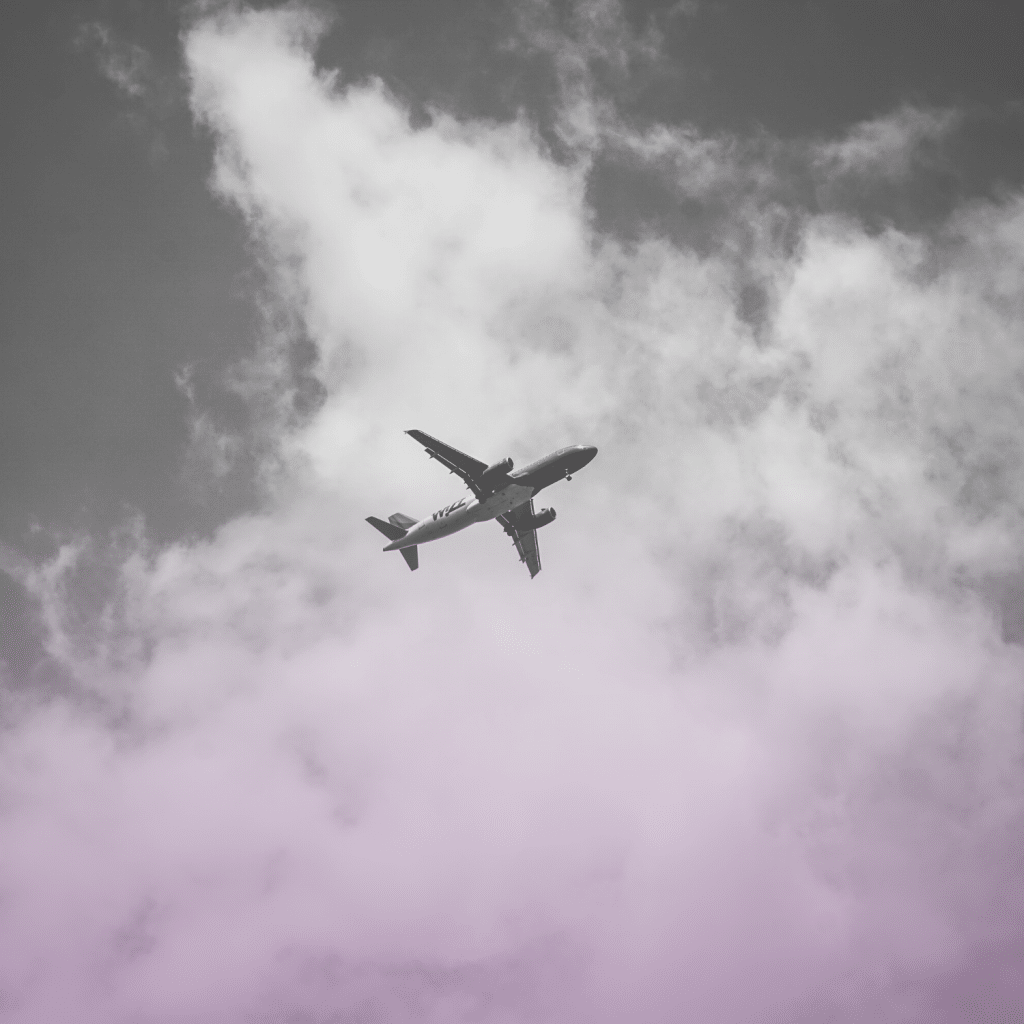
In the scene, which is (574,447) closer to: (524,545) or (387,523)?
(524,545)

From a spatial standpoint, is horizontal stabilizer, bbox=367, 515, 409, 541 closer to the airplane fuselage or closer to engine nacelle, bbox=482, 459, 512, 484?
the airplane fuselage

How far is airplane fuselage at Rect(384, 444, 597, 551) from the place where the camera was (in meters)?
82.5

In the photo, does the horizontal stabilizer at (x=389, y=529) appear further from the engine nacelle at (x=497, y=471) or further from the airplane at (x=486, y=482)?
the engine nacelle at (x=497, y=471)

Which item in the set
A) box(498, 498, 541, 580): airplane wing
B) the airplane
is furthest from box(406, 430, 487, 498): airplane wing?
box(498, 498, 541, 580): airplane wing

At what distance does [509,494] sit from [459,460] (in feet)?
19.2

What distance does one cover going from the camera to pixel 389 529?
94375 mm

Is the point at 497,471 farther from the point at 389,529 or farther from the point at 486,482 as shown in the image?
the point at 389,529

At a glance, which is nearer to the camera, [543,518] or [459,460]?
[459,460]

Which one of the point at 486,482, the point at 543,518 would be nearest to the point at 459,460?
the point at 486,482

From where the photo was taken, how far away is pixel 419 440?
8444cm

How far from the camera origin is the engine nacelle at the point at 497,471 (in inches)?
3246

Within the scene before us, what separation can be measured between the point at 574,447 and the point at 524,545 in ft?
54.7

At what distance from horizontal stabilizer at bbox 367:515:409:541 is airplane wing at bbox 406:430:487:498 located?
12265mm

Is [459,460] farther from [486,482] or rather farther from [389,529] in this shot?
[389,529]
